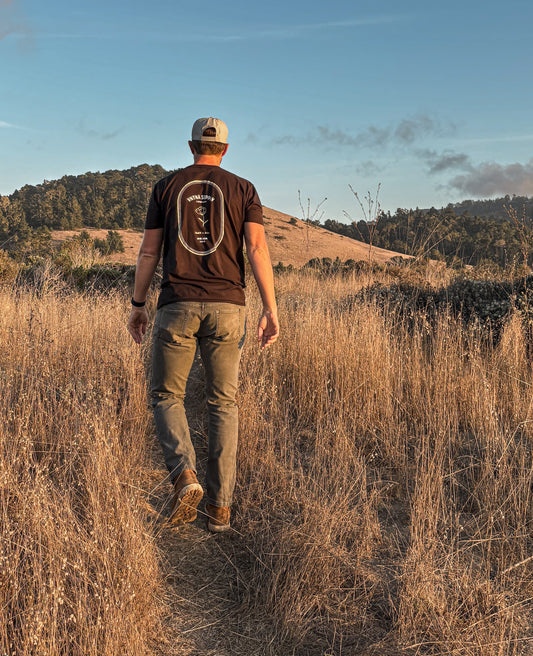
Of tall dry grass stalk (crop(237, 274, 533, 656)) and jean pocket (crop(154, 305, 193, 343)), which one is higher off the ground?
jean pocket (crop(154, 305, 193, 343))

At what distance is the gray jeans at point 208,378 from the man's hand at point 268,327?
12 cm

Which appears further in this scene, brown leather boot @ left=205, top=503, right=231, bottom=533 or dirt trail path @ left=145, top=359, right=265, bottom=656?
brown leather boot @ left=205, top=503, right=231, bottom=533

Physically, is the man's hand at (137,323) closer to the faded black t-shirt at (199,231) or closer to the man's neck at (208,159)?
the faded black t-shirt at (199,231)

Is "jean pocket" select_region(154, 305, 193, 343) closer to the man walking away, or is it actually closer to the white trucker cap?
the man walking away

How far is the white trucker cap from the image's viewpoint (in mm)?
2955

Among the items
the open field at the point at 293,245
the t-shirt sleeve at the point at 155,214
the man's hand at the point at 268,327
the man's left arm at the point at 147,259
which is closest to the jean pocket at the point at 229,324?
the man's hand at the point at 268,327

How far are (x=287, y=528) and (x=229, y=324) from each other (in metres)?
1.17

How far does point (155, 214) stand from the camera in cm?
300

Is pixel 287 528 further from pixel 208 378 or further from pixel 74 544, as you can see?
pixel 74 544

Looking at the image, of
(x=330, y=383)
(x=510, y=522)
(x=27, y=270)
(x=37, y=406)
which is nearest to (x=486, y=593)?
(x=510, y=522)

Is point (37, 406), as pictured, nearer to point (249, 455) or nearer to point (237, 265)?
point (249, 455)

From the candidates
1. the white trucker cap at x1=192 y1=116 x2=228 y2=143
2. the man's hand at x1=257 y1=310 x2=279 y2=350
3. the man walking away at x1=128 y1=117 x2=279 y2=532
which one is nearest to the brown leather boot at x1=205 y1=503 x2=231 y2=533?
the man walking away at x1=128 y1=117 x2=279 y2=532

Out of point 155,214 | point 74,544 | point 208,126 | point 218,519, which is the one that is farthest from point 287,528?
point 208,126

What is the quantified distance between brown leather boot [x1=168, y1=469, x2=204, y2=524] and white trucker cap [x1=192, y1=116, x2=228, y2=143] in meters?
1.95
